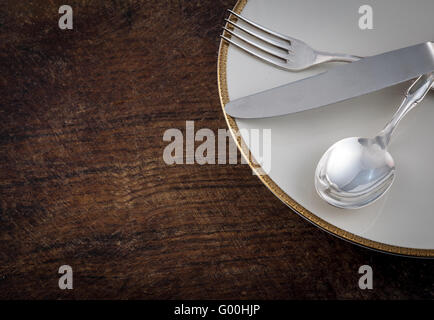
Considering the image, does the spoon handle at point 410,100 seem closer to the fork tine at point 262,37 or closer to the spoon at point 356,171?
the spoon at point 356,171

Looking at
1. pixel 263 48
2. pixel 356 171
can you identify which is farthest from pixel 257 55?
pixel 356 171

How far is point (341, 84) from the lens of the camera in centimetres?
33

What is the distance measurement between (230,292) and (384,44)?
0.94 ft

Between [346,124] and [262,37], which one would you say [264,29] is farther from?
[346,124]

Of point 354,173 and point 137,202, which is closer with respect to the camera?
point 354,173

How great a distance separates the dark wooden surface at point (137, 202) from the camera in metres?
0.42

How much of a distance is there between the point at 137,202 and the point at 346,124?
8.9 inches

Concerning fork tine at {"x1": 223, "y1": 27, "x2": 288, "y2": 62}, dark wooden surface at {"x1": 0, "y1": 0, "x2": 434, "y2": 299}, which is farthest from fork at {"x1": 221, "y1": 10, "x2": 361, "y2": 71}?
dark wooden surface at {"x1": 0, "y1": 0, "x2": 434, "y2": 299}

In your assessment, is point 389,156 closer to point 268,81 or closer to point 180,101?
point 268,81

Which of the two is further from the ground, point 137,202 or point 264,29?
point 264,29

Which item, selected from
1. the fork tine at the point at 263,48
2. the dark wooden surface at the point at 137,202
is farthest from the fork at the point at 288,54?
the dark wooden surface at the point at 137,202

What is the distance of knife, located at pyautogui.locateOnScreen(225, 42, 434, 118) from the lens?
0.33 m

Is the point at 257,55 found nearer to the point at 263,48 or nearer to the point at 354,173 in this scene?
the point at 263,48

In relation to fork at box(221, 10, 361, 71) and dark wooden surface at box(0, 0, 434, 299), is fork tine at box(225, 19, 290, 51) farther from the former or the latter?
dark wooden surface at box(0, 0, 434, 299)
